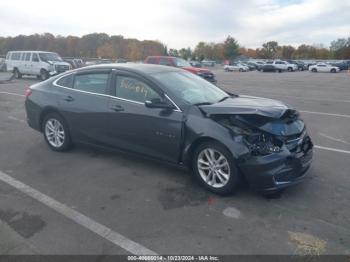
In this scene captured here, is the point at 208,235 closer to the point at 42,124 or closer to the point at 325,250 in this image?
the point at 325,250

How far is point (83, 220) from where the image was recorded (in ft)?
12.0

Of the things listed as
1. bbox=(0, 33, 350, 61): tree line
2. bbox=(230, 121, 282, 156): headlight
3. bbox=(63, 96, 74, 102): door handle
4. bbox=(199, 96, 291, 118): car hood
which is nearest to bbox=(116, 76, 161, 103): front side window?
bbox=(199, 96, 291, 118): car hood

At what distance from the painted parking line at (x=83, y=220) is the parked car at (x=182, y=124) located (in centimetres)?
131

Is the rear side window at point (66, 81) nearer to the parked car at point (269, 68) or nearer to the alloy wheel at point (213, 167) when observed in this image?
the alloy wheel at point (213, 167)

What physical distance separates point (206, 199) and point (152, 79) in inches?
71.6

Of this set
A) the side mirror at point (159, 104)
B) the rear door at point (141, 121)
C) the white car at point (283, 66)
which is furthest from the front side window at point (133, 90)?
the white car at point (283, 66)

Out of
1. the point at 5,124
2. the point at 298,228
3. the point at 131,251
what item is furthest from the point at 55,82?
the point at 298,228

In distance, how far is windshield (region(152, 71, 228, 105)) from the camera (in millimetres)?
4664

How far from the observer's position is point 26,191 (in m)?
4.39

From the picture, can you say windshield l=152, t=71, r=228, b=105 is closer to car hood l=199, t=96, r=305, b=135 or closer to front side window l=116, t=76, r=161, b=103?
front side window l=116, t=76, r=161, b=103

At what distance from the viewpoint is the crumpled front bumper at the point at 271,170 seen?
383 centimetres

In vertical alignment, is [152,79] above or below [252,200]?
above

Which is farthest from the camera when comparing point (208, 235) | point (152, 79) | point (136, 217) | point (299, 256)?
point (152, 79)

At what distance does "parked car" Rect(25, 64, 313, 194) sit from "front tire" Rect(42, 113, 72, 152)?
0.02 m
